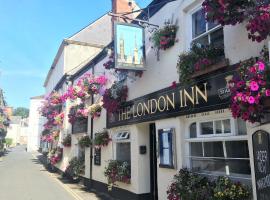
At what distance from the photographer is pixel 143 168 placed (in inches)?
385

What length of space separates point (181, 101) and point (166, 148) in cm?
138

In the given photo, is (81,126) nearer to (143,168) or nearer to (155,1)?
(143,168)

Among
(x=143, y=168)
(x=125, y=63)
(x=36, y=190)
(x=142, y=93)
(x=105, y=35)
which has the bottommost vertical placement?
(x=36, y=190)

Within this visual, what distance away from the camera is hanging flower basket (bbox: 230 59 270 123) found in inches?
185

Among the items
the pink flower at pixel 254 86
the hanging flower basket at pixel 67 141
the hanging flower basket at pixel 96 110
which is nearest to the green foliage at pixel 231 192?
the pink flower at pixel 254 86

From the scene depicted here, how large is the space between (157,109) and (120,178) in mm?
2964

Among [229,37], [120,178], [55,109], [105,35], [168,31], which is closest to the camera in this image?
[229,37]

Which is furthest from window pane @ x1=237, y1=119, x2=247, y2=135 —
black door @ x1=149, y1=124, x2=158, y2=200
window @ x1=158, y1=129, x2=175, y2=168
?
black door @ x1=149, y1=124, x2=158, y2=200

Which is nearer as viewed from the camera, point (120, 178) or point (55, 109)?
point (120, 178)

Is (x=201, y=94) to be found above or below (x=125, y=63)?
below

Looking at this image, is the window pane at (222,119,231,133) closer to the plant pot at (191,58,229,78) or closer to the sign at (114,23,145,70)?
the plant pot at (191,58,229,78)

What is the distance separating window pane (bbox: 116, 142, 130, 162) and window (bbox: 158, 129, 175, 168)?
2659 mm

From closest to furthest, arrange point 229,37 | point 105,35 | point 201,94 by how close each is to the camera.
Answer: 1. point 229,37
2. point 201,94
3. point 105,35

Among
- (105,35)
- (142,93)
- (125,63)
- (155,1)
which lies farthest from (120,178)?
(105,35)
